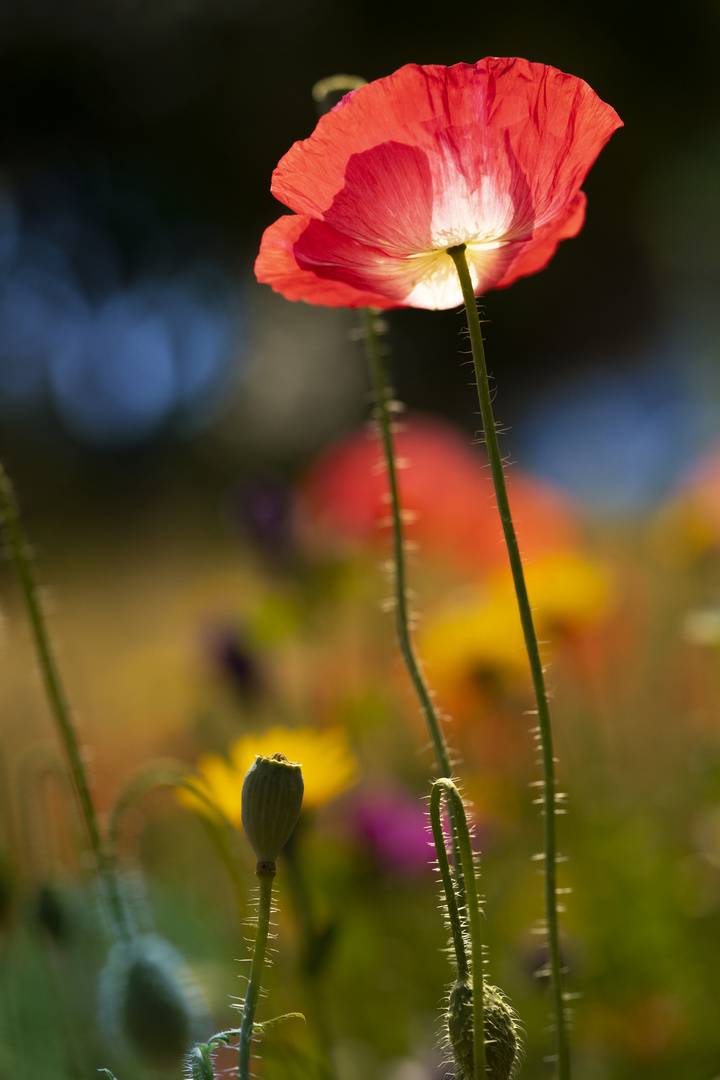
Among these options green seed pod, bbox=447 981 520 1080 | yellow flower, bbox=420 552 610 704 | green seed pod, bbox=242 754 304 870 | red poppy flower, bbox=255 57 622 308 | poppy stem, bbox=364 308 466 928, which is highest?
yellow flower, bbox=420 552 610 704

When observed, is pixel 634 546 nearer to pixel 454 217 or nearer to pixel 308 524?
pixel 308 524

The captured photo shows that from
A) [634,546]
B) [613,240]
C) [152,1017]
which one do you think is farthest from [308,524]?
[613,240]

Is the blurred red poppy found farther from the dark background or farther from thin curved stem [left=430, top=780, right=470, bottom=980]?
the dark background

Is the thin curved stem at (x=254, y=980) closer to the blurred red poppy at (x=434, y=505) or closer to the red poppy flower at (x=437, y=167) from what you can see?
the red poppy flower at (x=437, y=167)

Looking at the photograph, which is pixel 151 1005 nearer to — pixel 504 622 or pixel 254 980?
pixel 254 980

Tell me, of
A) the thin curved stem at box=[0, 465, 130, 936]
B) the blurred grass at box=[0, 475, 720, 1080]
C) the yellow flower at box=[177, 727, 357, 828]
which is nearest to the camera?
the thin curved stem at box=[0, 465, 130, 936]

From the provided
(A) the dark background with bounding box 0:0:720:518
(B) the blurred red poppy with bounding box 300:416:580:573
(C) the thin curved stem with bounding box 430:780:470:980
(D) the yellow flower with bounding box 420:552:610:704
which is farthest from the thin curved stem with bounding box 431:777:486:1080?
(A) the dark background with bounding box 0:0:720:518

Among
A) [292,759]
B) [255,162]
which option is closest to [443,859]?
[292,759]
